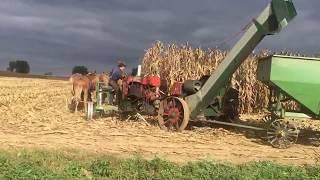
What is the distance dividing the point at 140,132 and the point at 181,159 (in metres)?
3.69

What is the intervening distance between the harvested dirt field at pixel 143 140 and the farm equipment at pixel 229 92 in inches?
14.2

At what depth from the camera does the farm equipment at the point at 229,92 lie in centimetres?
1262

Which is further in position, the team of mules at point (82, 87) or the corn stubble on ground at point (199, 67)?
the corn stubble on ground at point (199, 67)

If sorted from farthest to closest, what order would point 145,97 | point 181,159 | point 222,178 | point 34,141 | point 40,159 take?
point 145,97 → point 34,141 → point 181,159 → point 40,159 → point 222,178

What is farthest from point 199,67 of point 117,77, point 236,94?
point 236,94

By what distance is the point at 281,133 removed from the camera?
41.8 ft

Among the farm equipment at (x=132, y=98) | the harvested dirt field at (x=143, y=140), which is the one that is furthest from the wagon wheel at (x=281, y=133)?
the farm equipment at (x=132, y=98)

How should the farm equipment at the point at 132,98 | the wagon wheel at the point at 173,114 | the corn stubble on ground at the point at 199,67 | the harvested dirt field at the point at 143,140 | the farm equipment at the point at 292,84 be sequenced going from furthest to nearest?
1. the corn stubble on ground at the point at 199,67
2. the farm equipment at the point at 132,98
3. the wagon wheel at the point at 173,114
4. the farm equipment at the point at 292,84
5. the harvested dirt field at the point at 143,140

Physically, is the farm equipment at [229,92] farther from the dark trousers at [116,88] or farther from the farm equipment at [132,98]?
the dark trousers at [116,88]

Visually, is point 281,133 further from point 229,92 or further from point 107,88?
point 107,88

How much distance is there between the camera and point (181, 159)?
10.9m

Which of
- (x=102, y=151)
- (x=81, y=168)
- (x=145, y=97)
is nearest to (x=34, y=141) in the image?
(x=102, y=151)

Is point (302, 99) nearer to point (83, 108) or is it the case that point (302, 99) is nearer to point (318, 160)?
point (318, 160)

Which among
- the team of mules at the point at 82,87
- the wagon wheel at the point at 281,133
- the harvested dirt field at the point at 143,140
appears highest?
the team of mules at the point at 82,87
